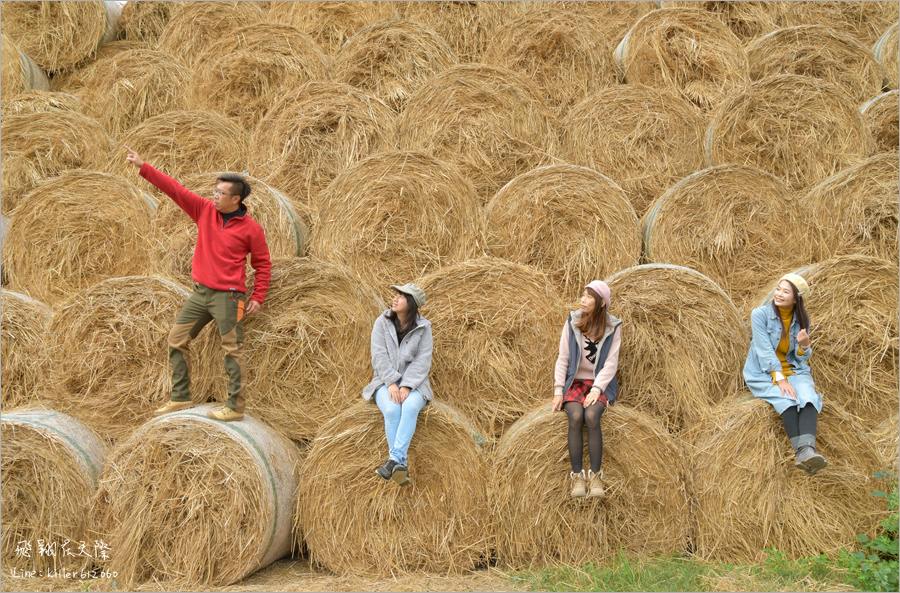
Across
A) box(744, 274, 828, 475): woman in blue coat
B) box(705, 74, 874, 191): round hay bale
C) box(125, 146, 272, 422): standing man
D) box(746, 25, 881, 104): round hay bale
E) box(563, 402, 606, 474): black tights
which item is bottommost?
box(563, 402, 606, 474): black tights

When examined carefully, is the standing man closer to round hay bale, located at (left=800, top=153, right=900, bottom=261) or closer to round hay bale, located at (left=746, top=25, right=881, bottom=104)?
round hay bale, located at (left=800, top=153, right=900, bottom=261)

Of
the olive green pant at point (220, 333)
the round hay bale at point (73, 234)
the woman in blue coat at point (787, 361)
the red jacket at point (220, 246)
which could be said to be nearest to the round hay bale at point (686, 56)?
the woman in blue coat at point (787, 361)

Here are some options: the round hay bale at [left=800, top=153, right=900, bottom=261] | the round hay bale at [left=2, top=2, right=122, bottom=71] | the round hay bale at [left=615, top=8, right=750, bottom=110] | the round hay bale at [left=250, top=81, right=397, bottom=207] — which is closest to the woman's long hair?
the round hay bale at [left=800, top=153, right=900, bottom=261]

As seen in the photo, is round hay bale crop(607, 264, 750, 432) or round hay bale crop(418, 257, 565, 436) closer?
round hay bale crop(607, 264, 750, 432)

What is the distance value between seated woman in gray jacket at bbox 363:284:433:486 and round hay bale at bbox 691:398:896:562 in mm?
1684

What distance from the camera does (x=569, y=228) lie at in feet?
15.9

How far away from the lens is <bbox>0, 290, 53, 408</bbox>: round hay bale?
4.53 metres

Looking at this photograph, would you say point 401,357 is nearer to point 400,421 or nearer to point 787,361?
point 400,421

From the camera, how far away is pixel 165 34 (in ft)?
22.6

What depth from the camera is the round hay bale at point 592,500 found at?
388cm

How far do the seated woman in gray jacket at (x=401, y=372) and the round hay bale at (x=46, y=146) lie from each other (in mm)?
3341

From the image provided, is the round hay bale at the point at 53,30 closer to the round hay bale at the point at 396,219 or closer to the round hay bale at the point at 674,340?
the round hay bale at the point at 396,219

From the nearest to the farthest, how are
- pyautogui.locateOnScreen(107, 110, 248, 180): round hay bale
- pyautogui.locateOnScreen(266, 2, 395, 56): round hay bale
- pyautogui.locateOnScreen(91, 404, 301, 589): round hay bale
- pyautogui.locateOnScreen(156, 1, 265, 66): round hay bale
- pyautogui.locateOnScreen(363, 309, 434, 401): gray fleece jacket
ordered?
pyautogui.locateOnScreen(91, 404, 301, 589): round hay bale
pyautogui.locateOnScreen(363, 309, 434, 401): gray fleece jacket
pyautogui.locateOnScreen(107, 110, 248, 180): round hay bale
pyautogui.locateOnScreen(266, 2, 395, 56): round hay bale
pyautogui.locateOnScreen(156, 1, 265, 66): round hay bale

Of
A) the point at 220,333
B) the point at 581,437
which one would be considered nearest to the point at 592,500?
the point at 581,437
